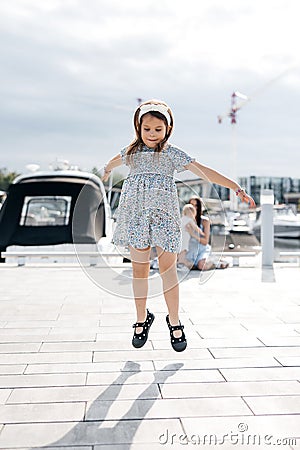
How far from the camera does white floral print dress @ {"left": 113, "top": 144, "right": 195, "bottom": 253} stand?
131 inches

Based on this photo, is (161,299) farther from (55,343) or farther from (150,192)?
(150,192)

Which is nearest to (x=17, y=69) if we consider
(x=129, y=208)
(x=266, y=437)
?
(x=129, y=208)

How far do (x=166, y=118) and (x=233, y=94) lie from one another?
267 ft

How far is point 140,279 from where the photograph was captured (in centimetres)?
346

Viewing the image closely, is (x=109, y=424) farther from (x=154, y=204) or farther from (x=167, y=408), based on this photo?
(x=154, y=204)

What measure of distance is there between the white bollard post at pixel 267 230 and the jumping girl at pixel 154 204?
4.60 meters

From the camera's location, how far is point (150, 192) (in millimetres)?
3301

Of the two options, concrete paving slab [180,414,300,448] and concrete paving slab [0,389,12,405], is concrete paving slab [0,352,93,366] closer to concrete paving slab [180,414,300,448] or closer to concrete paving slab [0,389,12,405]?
concrete paving slab [0,389,12,405]

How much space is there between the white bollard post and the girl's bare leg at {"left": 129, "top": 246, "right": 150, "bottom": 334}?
4.78 metres

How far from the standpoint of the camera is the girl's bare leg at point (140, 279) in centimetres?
340

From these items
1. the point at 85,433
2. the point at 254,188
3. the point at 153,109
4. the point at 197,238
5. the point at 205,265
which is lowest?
the point at 85,433

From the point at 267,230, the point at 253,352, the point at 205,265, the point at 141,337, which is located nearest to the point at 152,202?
the point at 141,337

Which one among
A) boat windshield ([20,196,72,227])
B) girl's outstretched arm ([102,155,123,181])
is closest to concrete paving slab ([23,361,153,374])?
girl's outstretched arm ([102,155,123,181])

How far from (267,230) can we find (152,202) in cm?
494
